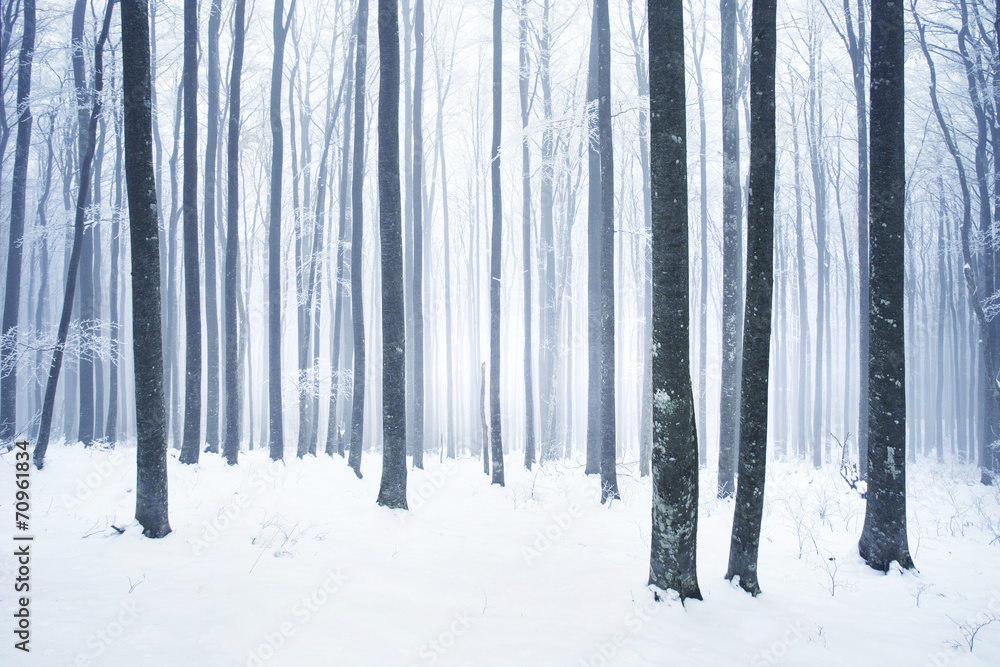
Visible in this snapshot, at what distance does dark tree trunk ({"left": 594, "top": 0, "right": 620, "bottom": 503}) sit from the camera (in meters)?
9.12

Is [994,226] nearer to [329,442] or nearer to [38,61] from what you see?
[329,442]

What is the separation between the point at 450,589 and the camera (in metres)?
4.72

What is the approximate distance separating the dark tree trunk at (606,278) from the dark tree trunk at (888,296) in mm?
4253

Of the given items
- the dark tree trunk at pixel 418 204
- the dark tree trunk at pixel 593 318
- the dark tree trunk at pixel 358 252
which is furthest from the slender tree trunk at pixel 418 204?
the dark tree trunk at pixel 593 318

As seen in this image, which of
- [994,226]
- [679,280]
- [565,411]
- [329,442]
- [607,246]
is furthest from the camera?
[565,411]

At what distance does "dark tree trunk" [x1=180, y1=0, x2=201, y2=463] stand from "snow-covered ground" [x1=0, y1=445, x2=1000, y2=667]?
1932mm

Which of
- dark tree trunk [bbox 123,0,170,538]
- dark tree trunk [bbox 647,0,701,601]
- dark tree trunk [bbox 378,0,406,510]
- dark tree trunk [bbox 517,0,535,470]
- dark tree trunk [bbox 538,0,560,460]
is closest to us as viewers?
dark tree trunk [bbox 647,0,701,601]

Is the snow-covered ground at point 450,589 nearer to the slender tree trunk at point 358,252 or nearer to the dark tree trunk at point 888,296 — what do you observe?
the dark tree trunk at point 888,296

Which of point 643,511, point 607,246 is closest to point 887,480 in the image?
point 643,511

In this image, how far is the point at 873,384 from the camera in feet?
17.7

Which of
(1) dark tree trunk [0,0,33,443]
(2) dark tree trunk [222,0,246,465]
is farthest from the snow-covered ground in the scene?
(1) dark tree trunk [0,0,33,443]

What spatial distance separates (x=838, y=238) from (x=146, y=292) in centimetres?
3306

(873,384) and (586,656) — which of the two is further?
(873,384)

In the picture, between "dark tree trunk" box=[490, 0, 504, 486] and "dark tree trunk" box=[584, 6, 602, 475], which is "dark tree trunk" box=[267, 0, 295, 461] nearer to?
"dark tree trunk" box=[490, 0, 504, 486]
